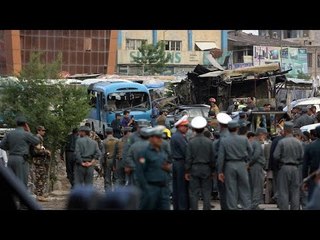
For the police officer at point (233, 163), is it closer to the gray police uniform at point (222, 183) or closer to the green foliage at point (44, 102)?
the gray police uniform at point (222, 183)

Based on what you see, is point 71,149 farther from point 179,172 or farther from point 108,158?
point 179,172

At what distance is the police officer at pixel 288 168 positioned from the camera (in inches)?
540

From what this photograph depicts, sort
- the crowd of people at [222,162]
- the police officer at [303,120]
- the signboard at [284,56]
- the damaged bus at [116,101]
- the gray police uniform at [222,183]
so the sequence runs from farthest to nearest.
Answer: the signboard at [284,56] < the damaged bus at [116,101] < the police officer at [303,120] < the gray police uniform at [222,183] < the crowd of people at [222,162]

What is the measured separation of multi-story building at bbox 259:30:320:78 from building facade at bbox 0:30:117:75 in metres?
14.8

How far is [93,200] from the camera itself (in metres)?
7.62

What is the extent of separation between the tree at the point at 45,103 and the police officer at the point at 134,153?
401 cm

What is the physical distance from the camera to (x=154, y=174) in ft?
39.2

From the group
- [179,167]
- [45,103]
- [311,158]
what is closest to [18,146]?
[179,167]

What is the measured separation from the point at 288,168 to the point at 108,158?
467 centimetres

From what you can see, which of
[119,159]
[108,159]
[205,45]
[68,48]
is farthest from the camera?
[205,45]

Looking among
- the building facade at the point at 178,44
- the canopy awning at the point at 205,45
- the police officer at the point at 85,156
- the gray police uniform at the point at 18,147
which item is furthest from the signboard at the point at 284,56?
the gray police uniform at the point at 18,147
